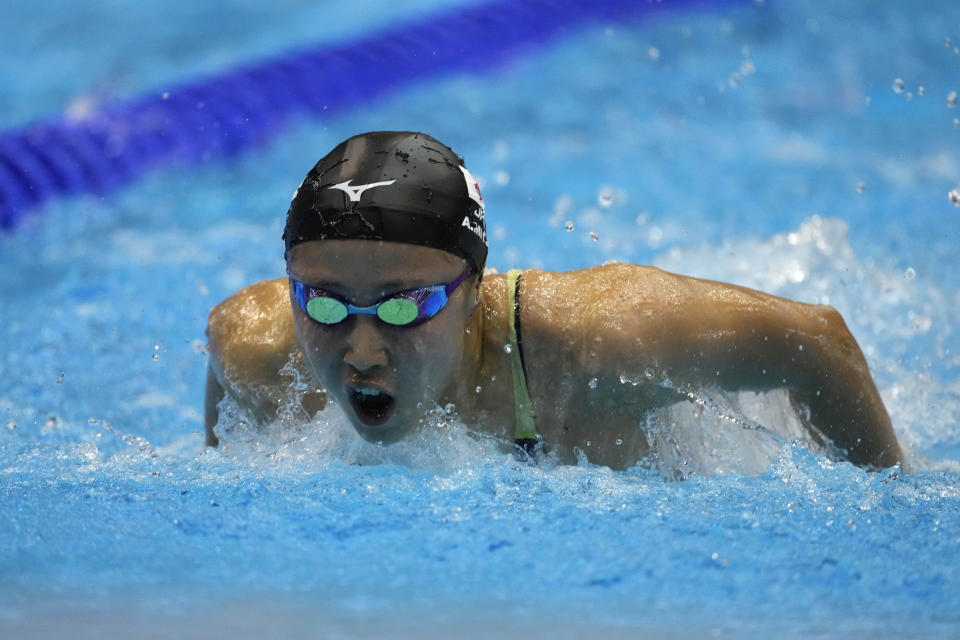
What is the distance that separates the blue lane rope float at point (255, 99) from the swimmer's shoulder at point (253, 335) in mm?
2727

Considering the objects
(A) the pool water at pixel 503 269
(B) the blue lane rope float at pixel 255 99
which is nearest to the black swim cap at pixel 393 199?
(A) the pool water at pixel 503 269

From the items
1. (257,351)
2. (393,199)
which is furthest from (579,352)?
(257,351)

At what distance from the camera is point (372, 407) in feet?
7.30

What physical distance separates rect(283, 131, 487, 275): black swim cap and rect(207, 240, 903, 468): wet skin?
0.03 metres

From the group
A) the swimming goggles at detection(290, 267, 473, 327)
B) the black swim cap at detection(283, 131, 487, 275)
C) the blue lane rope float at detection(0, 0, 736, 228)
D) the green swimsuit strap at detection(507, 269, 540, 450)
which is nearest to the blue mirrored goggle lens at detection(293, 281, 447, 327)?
the swimming goggles at detection(290, 267, 473, 327)

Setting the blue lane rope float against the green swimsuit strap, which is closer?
the green swimsuit strap

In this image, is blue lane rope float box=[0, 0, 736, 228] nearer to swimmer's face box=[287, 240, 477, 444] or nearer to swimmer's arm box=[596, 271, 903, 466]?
swimmer's face box=[287, 240, 477, 444]

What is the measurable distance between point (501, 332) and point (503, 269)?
221 cm

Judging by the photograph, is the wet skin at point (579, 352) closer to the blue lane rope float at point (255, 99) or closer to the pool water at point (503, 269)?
the pool water at point (503, 269)

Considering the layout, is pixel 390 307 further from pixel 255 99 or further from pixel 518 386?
pixel 255 99

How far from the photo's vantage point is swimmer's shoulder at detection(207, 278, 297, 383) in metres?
2.60

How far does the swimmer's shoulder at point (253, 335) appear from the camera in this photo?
260cm

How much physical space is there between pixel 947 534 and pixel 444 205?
1.19 meters

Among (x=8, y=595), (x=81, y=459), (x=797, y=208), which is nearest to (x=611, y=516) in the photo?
(x=8, y=595)
